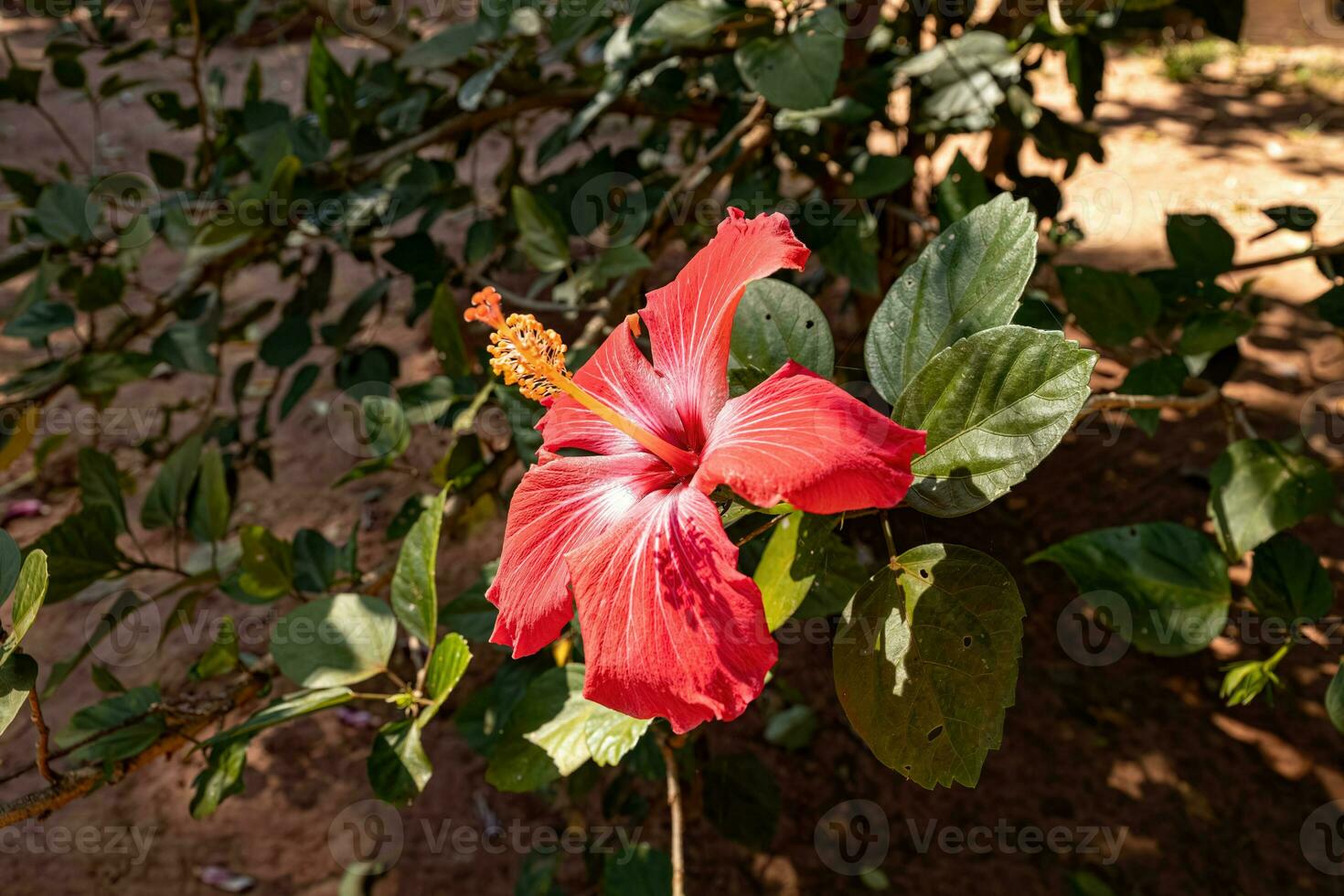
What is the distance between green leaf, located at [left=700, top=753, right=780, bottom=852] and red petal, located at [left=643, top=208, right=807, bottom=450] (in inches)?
36.1

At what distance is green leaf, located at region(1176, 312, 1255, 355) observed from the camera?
3.92 feet

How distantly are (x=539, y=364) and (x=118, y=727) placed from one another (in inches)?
27.3

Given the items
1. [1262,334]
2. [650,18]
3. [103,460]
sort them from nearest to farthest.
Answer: [650,18] → [103,460] → [1262,334]

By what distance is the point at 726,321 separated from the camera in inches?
27.7

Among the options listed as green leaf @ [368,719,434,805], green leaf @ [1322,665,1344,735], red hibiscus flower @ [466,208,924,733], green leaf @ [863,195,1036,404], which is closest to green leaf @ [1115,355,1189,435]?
green leaf @ [1322,665,1344,735]

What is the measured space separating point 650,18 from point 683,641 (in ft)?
3.07

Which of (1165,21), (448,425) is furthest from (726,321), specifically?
(1165,21)

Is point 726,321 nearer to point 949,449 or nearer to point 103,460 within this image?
point 949,449

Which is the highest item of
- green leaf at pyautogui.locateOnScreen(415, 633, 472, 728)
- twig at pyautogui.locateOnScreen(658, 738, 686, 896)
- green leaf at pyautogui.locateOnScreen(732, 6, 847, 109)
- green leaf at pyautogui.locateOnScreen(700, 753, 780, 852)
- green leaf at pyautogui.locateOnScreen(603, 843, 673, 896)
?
green leaf at pyautogui.locateOnScreen(732, 6, 847, 109)

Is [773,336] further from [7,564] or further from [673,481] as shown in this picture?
[7,564]

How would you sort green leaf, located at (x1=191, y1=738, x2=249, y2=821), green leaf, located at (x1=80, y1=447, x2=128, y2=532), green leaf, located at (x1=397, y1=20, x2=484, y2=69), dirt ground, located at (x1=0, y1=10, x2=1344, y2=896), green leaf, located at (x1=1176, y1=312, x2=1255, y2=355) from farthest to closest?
1. dirt ground, located at (x1=0, y1=10, x2=1344, y2=896)
2. green leaf, located at (x1=397, y1=20, x2=484, y2=69)
3. green leaf, located at (x1=80, y1=447, x2=128, y2=532)
4. green leaf, located at (x1=1176, y1=312, x2=1255, y2=355)
5. green leaf, located at (x1=191, y1=738, x2=249, y2=821)

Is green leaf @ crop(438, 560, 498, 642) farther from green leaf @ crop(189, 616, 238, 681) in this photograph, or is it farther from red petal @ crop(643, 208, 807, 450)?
red petal @ crop(643, 208, 807, 450)

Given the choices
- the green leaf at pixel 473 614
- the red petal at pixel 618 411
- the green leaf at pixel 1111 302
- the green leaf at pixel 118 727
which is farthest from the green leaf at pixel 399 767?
the green leaf at pixel 1111 302

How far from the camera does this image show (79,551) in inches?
49.2
